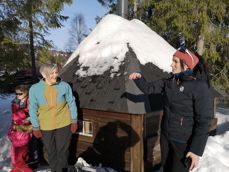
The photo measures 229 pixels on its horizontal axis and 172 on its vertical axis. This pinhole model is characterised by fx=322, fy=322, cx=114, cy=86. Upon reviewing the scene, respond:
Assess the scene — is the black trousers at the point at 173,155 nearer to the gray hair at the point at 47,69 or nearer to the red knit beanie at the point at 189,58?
the red knit beanie at the point at 189,58

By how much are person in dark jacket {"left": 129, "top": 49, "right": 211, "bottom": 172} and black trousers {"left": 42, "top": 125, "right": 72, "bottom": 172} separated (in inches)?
70.0

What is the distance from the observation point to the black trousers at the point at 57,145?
482 centimetres

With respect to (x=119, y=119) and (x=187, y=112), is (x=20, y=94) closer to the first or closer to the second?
(x=119, y=119)

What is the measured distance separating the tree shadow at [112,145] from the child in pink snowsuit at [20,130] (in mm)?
1531

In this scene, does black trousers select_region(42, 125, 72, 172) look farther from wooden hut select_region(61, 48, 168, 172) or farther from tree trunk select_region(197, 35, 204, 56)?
tree trunk select_region(197, 35, 204, 56)

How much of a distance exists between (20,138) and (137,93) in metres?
2.23

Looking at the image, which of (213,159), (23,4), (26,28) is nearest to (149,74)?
(213,159)

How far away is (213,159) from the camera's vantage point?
6.11 m

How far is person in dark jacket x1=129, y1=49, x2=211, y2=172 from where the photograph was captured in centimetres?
328

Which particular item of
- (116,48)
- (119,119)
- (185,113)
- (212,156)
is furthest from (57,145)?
(212,156)

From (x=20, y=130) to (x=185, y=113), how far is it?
3152mm

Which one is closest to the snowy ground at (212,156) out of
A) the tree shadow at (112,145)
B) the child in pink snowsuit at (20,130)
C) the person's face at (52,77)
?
the child in pink snowsuit at (20,130)

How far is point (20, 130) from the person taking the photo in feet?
17.9

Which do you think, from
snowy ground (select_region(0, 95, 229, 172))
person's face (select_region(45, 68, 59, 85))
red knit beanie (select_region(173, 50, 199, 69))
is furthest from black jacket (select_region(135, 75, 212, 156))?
snowy ground (select_region(0, 95, 229, 172))
